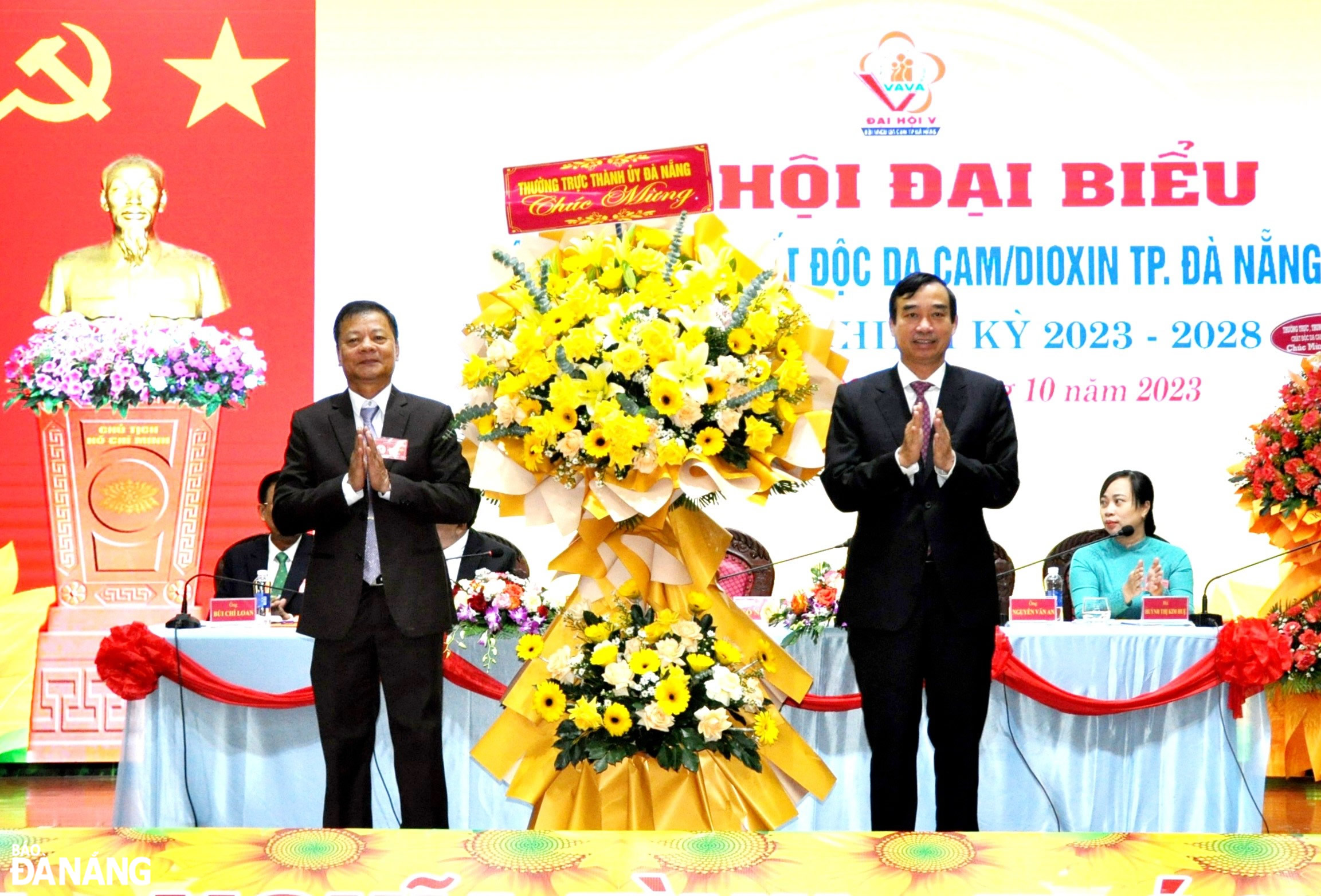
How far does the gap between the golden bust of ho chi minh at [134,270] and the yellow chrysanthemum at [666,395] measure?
382 cm

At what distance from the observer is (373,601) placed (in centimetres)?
288

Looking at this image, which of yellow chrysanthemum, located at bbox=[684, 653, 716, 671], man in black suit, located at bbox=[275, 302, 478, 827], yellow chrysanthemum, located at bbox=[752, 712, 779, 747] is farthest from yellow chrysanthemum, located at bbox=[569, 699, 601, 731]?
man in black suit, located at bbox=[275, 302, 478, 827]

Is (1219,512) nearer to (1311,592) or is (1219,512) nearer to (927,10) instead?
(1311,592)

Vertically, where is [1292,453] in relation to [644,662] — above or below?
above

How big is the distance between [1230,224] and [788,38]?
6.38ft

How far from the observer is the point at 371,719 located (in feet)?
9.58

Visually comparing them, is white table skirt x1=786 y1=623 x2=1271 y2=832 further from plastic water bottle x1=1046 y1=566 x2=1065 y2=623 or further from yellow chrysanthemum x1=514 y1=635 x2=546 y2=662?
yellow chrysanthemum x1=514 y1=635 x2=546 y2=662

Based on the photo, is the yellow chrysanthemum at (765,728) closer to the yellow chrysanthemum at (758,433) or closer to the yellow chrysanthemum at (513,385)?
the yellow chrysanthemum at (758,433)

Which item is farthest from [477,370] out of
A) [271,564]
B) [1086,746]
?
[271,564]

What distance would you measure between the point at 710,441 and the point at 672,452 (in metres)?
0.08

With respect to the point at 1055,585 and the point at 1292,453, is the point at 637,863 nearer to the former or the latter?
the point at 1055,585

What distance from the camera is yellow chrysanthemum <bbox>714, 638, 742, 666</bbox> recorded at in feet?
7.91

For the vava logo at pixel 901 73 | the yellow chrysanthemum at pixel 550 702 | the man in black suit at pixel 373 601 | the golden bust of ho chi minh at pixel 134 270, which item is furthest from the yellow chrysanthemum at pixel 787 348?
the golden bust of ho chi minh at pixel 134 270

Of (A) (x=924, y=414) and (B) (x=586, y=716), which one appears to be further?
(A) (x=924, y=414)
